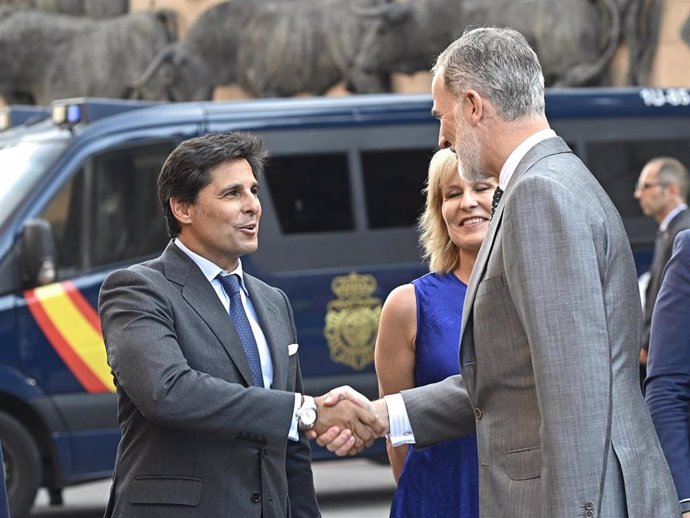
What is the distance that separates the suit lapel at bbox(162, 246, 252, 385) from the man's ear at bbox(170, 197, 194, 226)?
9cm

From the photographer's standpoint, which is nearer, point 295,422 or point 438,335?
point 295,422

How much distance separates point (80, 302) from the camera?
8734 mm

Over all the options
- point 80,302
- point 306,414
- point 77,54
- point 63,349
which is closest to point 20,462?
point 63,349

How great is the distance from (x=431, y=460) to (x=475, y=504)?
0.57ft

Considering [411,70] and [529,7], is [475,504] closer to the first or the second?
[529,7]

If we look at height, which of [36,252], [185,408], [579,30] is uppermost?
[579,30]

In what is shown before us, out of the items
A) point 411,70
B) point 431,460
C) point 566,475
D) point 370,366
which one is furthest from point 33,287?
point 411,70

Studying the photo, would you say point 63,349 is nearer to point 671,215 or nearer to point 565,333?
point 671,215

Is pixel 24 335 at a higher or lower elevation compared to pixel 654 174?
lower

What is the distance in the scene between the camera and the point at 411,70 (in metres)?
17.9

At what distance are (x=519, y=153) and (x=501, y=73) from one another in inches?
6.7

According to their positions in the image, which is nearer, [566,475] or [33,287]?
[566,475]

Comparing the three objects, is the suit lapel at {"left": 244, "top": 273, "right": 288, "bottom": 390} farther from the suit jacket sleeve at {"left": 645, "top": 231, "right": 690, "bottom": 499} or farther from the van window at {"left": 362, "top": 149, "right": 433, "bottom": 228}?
the van window at {"left": 362, "top": 149, "right": 433, "bottom": 228}

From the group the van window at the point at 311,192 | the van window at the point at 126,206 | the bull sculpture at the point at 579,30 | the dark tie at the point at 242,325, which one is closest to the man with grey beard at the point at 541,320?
the dark tie at the point at 242,325
